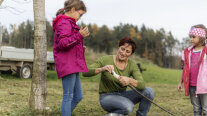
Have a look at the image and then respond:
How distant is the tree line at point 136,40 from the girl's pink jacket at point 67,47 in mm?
30951

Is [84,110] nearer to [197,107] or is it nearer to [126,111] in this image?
[126,111]

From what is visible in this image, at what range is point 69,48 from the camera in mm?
2902

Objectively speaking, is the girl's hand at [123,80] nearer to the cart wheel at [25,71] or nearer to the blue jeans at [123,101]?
the blue jeans at [123,101]

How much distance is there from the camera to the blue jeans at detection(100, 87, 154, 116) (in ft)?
10.5

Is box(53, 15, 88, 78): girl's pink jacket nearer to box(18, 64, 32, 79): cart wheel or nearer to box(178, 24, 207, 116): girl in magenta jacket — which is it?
box(178, 24, 207, 116): girl in magenta jacket

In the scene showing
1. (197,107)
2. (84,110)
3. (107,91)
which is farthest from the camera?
(84,110)

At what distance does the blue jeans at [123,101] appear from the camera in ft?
10.5

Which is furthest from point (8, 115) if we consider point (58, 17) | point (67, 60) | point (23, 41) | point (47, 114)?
point (23, 41)

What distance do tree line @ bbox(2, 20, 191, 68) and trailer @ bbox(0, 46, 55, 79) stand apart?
72.7 ft

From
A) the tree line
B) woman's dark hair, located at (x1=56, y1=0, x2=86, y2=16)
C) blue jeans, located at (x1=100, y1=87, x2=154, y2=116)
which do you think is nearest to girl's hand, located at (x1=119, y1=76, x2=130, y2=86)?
blue jeans, located at (x1=100, y1=87, x2=154, y2=116)

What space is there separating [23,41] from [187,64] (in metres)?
34.8

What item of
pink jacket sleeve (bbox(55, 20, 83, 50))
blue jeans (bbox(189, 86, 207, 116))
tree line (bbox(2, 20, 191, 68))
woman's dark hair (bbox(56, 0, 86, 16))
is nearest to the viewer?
pink jacket sleeve (bbox(55, 20, 83, 50))

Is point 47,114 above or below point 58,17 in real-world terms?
below

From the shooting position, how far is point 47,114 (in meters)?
3.63
